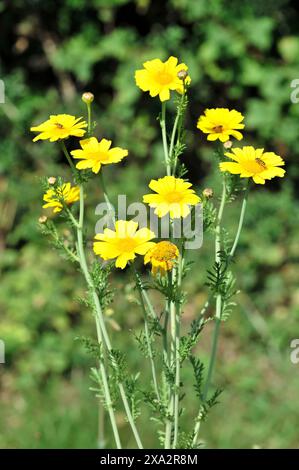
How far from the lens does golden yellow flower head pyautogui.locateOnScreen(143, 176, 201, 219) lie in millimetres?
1002

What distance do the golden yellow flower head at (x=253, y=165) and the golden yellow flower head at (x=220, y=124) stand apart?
0.04 metres

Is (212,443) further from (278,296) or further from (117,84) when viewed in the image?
(117,84)

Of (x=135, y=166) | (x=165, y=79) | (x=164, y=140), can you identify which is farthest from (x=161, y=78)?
(x=135, y=166)

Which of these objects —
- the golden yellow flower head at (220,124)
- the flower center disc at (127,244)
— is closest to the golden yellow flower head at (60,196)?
the flower center disc at (127,244)

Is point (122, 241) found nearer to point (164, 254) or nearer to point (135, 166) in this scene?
point (164, 254)

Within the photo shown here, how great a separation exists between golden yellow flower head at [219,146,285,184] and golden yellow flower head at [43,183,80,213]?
0.24 metres

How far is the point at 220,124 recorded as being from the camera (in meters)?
1.11

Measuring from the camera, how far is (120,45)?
10.2 feet

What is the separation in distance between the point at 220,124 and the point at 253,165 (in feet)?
0.31

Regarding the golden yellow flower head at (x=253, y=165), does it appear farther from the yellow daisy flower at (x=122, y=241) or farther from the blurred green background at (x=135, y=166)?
the blurred green background at (x=135, y=166)

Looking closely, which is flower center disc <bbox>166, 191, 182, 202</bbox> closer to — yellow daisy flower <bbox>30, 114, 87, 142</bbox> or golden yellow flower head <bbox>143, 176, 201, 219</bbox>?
golden yellow flower head <bbox>143, 176, 201, 219</bbox>
